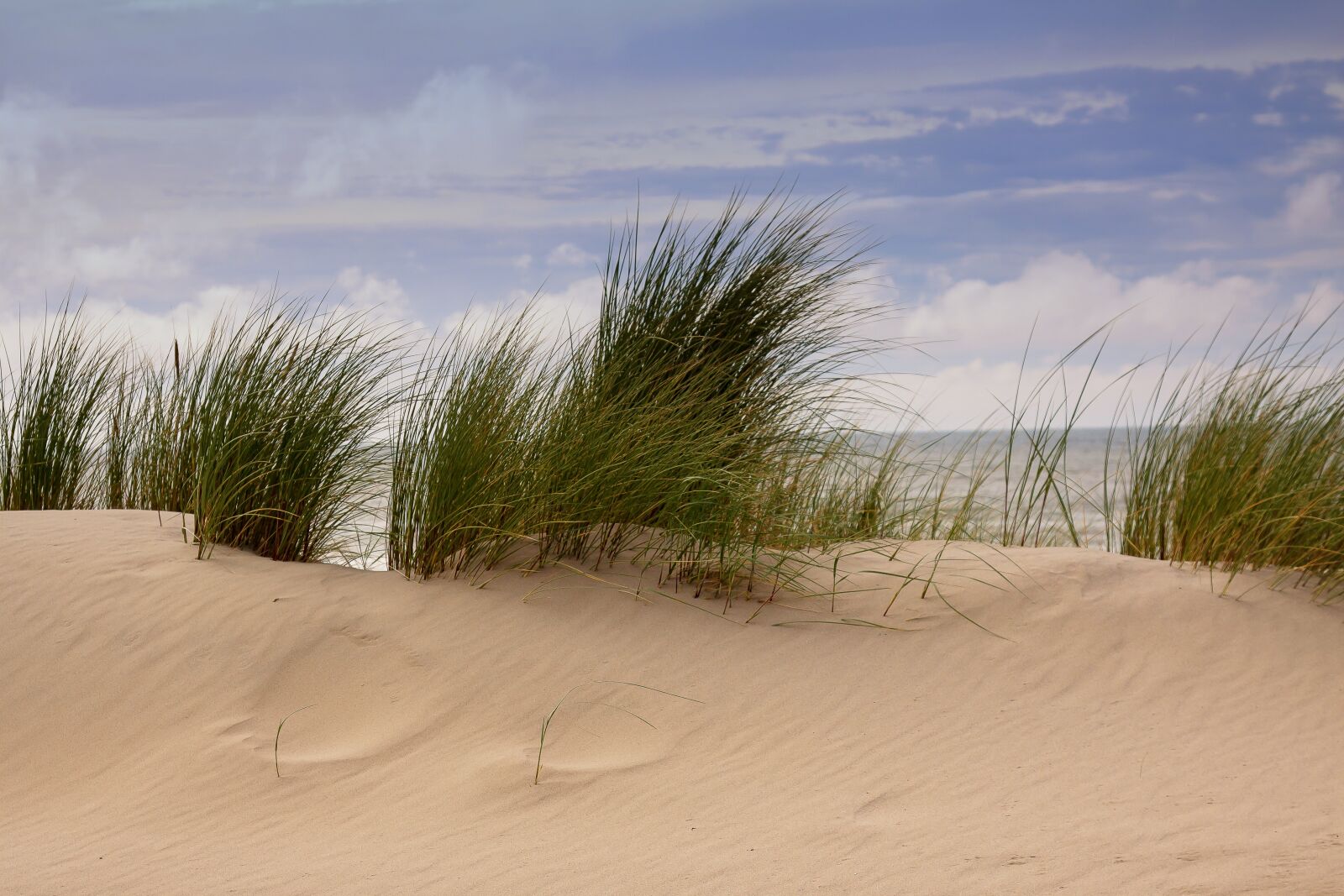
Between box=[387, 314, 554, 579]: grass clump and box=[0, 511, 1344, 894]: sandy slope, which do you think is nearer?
box=[0, 511, 1344, 894]: sandy slope

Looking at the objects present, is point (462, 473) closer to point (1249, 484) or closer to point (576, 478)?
point (576, 478)

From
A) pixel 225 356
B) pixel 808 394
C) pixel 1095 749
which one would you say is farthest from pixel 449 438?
pixel 1095 749

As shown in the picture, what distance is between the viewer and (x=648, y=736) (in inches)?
135

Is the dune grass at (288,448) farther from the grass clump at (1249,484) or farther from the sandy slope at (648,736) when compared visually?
the grass clump at (1249,484)

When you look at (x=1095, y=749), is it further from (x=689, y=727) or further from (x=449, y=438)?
(x=449, y=438)

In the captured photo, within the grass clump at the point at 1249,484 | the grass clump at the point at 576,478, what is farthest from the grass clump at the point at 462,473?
the grass clump at the point at 1249,484

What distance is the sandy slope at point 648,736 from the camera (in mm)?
2635

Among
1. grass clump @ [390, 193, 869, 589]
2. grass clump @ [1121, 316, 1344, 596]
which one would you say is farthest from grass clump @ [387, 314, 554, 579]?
grass clump @ [1121, 316, 1344, 596]

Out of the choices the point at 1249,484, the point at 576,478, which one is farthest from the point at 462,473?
the point at 1249,484

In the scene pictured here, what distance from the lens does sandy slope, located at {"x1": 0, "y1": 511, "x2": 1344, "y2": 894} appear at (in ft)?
8.64

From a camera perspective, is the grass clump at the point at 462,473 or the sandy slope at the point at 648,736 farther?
the grass clump at the point at 462,473

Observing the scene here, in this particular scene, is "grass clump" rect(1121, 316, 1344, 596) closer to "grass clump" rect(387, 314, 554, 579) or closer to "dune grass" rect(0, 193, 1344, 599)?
"dune grass" rect(0, 193, 1344, 599)

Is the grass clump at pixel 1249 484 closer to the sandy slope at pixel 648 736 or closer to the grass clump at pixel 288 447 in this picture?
the sandy slope at pixel 648 736

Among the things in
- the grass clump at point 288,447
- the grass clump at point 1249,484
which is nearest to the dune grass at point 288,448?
the grass clump at point 288,447
